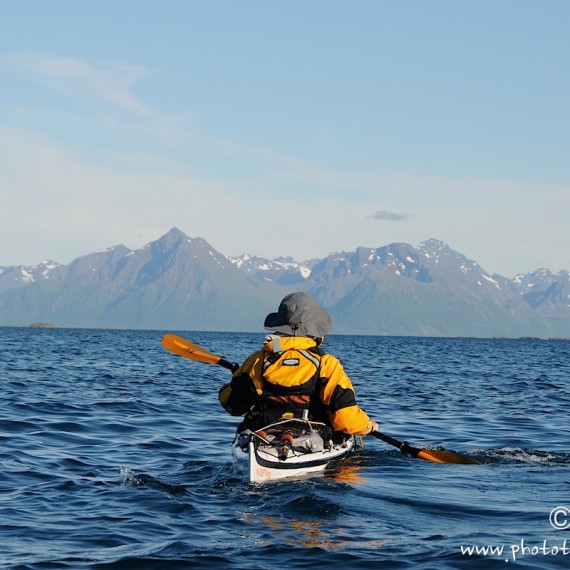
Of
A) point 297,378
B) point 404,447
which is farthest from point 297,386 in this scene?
point 404,447

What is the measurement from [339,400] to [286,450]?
0.98m

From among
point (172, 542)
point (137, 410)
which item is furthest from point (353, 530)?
point (137, 410)

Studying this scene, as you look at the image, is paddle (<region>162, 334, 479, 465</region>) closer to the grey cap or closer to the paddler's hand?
the paddler's hand

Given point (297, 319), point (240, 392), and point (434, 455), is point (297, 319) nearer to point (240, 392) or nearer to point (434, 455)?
point (240, 392)

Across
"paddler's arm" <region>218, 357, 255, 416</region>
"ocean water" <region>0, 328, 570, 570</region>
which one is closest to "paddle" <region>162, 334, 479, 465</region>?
"ocean water" <region>0, 328, 570, 570</region>

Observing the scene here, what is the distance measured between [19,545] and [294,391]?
4.17m

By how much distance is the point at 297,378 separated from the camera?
11320 mm

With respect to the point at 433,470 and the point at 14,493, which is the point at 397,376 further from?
the point at 14,493

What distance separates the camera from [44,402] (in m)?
23.1

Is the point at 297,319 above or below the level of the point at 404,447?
above

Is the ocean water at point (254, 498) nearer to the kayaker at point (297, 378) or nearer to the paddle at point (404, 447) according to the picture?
the paddle at point (404, 447)

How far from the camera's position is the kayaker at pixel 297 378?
37.2 feet

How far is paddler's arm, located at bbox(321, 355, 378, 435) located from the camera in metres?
11.4

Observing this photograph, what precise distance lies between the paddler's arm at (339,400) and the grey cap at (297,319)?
1.46 feet
